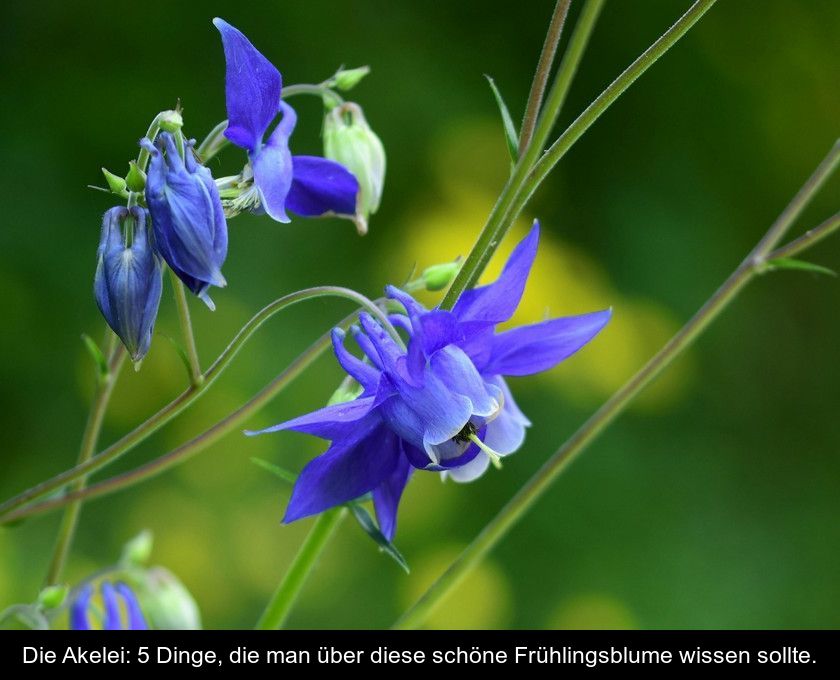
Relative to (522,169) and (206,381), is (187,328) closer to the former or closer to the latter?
(206,381)

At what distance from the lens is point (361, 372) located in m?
0.59

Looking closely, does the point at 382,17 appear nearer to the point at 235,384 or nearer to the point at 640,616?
the point at 235,384

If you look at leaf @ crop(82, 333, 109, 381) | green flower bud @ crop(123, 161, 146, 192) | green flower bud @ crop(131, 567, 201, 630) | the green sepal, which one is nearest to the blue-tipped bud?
green flower bud @ crop(123, 161, 146, 192)

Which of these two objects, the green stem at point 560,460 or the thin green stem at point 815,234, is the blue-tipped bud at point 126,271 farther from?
the thin green stem at point 815,234

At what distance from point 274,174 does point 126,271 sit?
0.10 m

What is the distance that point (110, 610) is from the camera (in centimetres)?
82

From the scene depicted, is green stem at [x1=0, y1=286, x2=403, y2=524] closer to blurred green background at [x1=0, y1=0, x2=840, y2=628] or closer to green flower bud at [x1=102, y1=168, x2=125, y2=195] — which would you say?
green flower bud at [x1=102, y1=168, x2=125, y2=195]

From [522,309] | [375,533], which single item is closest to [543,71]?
[375,533]

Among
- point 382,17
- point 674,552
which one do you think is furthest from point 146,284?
point 674,552

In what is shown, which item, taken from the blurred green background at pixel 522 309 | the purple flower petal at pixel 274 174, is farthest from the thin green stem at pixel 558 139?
the blurred green background at pixel 522 309

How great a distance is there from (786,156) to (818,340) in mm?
378
